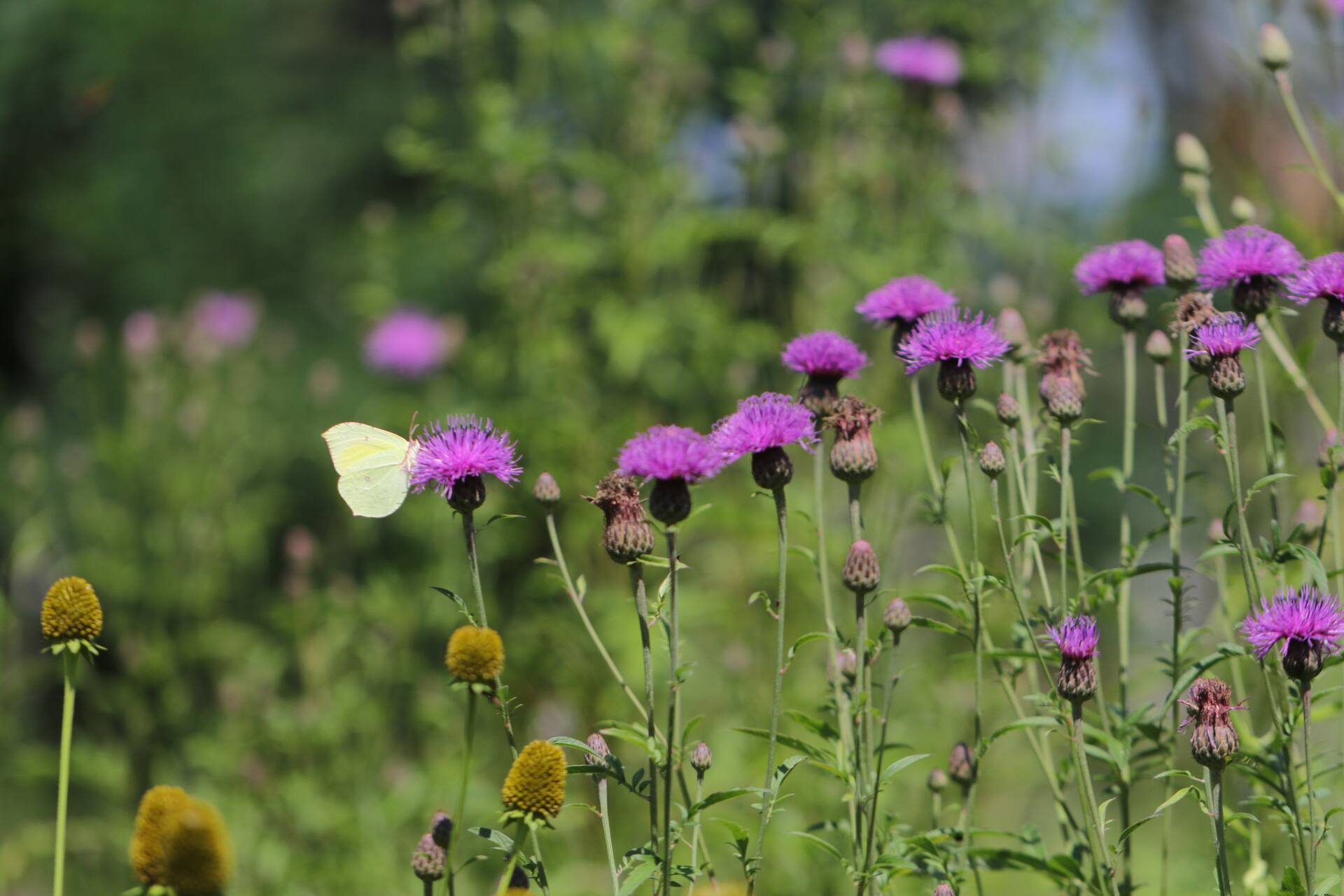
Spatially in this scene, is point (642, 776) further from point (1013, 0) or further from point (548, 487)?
point (1013, 0)

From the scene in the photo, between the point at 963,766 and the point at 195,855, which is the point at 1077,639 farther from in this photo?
the point at 195,855

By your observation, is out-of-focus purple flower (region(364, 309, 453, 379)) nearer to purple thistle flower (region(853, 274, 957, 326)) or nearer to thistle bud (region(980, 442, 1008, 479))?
purple thistle flower (region(853, 274, 957, 326))

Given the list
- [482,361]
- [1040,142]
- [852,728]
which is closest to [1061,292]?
[1040,142]

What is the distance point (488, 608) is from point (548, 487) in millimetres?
2498

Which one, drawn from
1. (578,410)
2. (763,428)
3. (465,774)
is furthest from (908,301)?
(578,410)

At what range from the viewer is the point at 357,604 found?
3.92m

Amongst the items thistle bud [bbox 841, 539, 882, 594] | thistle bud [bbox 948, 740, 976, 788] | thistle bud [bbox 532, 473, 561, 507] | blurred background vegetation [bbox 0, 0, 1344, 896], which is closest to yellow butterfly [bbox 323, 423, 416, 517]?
thistle bud [bbox 532, 473, 561, 507]

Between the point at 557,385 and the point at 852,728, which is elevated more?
the point at 557,385

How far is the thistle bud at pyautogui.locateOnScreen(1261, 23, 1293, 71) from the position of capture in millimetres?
2176

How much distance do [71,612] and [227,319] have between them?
12.2 feet

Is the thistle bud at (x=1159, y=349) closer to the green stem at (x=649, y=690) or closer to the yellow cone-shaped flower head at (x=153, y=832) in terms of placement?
the green stem at (x=649, y=690)

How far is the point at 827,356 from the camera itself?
1810mm

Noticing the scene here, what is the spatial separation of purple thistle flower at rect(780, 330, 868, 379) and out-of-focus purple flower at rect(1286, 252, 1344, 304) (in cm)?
62

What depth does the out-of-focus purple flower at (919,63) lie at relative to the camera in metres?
3.83
